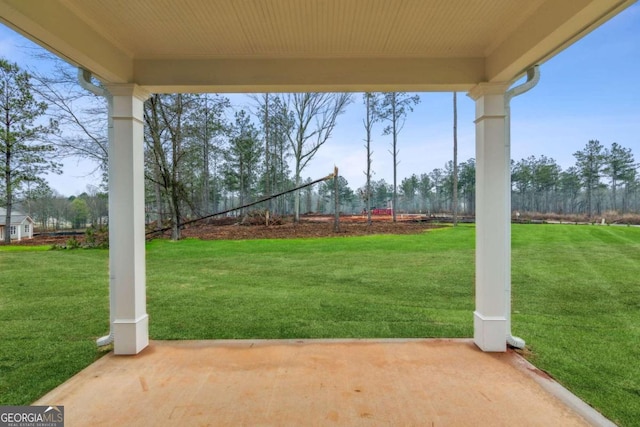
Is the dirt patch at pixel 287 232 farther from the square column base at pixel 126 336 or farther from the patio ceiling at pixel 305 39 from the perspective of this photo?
the patio ceiling at pixel 305 39

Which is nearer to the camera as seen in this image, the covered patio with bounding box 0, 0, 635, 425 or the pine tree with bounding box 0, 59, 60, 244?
the covered patio with bounding box 0, 0, 635, 425

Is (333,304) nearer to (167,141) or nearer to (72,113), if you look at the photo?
(167,141)

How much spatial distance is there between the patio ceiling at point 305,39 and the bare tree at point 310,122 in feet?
44.3

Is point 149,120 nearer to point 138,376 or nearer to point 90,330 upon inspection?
point 90,330

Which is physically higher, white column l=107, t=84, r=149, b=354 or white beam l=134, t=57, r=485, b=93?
white beam l=134, t=57, r=485, b=93

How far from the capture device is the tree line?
9.01m

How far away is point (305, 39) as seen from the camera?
2.42m

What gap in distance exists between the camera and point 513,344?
2.78 m

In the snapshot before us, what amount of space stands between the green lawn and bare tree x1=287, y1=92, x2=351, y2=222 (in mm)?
9446

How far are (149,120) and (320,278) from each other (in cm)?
746

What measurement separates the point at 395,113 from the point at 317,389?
15.8 m

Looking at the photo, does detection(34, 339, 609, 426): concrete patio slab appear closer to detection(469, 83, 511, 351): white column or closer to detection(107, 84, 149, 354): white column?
detection(469, 83, 511, 351): white column

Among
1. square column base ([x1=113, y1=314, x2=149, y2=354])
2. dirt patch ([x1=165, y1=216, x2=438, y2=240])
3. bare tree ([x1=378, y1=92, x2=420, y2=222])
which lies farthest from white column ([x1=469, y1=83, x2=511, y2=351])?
bare tree ([x1=378, y1=92, x2=420, y2=222])

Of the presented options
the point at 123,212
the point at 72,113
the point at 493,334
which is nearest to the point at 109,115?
the point at 123,212
